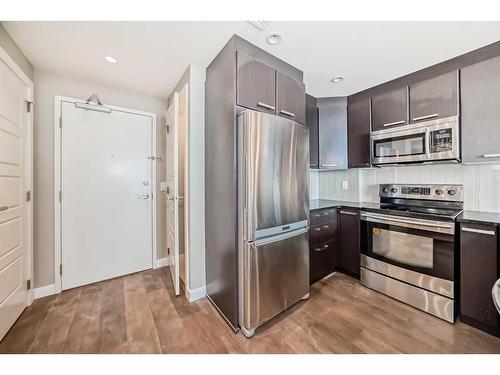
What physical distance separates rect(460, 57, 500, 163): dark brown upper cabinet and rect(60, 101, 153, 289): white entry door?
132 inches

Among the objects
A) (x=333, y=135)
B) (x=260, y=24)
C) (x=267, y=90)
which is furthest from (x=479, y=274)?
(x=260, y=24)

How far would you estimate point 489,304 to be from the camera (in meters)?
1.55

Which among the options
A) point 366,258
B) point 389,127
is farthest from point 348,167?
point 366,258

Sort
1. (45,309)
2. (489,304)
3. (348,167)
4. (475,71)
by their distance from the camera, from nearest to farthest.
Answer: (489,304) < (475,71) < (45,309) < (348,167)

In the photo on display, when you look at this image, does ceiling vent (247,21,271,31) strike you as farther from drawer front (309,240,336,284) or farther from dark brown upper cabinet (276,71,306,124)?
drawer front (309,240,336,284)

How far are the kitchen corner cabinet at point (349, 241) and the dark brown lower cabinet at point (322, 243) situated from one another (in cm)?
8

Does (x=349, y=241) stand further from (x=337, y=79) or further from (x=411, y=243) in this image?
(x=337, y=79)

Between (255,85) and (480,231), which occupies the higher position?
(255,85)

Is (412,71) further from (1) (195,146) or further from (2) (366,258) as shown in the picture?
(1) (195,146)

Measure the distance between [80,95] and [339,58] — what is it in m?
2.75

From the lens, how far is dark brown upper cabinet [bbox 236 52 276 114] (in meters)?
1.61

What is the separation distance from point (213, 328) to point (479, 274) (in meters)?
2.11

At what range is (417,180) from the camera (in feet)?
7.82
